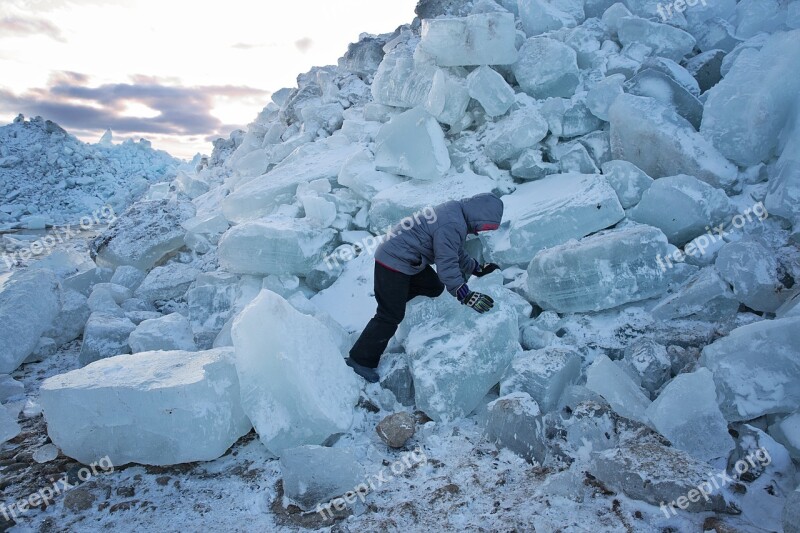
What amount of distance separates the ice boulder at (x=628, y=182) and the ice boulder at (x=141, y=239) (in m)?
3.93

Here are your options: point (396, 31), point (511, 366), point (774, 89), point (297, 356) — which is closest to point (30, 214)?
point (396, 31)

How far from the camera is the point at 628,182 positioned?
3.41m

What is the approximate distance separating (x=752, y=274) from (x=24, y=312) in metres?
4.36

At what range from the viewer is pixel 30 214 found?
1035 cm

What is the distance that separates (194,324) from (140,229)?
1.77 meters

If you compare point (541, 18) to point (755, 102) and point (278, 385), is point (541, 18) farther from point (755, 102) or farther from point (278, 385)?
point (278, 385)

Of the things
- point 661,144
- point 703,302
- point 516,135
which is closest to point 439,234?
point 703,302

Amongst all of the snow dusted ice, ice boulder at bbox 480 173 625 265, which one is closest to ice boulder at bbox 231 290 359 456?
the snow dusted ice

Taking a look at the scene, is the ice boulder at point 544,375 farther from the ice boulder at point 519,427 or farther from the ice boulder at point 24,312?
the ice boulder at point 24,312

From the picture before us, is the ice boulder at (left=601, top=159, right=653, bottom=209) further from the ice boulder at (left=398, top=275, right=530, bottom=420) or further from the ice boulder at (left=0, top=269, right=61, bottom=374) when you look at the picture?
the ice boulder at (left=0, top=269, right=61, bottom=374)

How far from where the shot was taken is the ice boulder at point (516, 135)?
3.92 meters

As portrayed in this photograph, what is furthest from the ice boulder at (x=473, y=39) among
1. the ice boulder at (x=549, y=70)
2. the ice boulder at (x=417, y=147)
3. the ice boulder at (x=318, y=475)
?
the ice boulder at (x=318, y=475)

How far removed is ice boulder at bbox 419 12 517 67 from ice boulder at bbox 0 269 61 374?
376 centimetres

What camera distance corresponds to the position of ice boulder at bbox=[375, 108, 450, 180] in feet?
13.1
